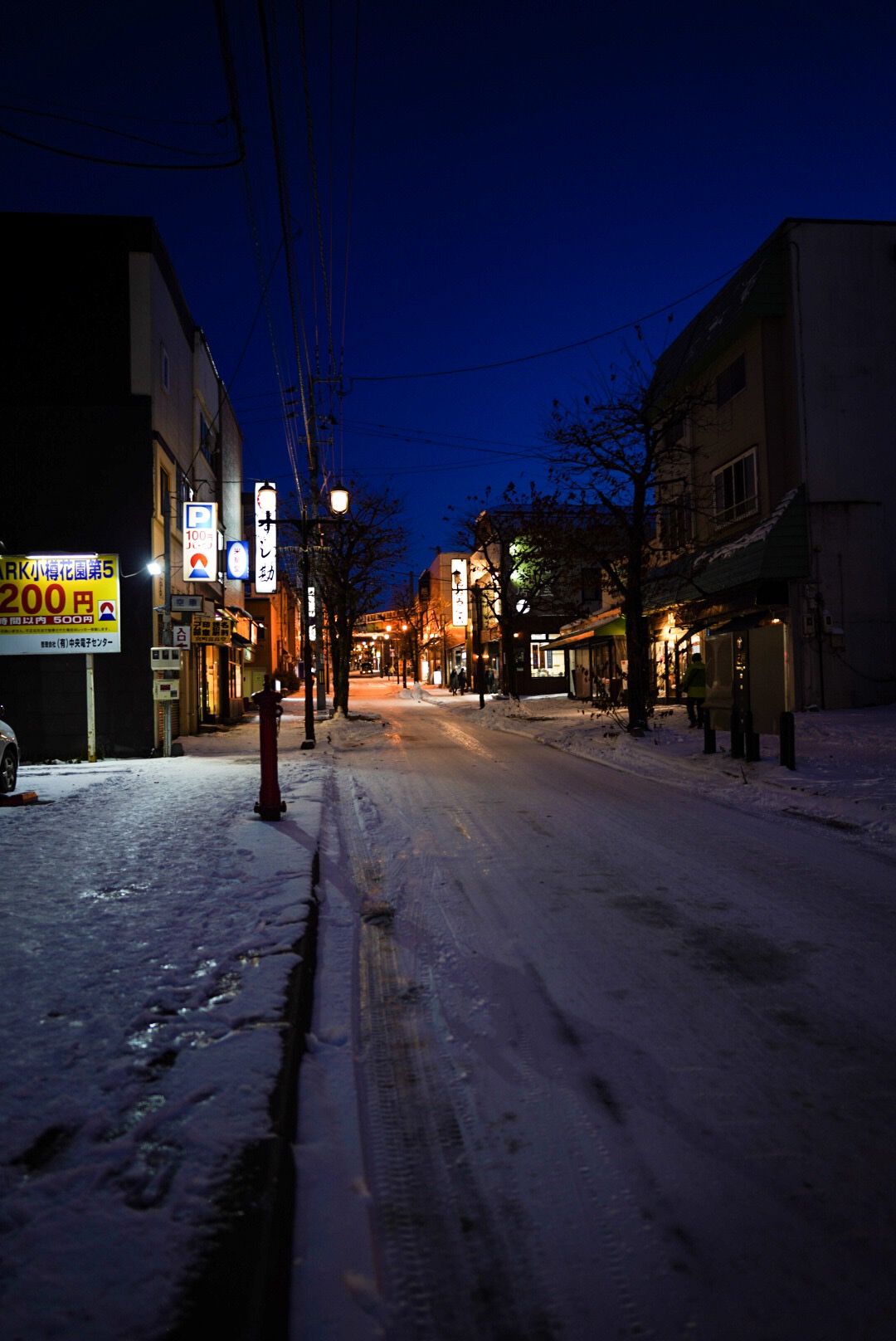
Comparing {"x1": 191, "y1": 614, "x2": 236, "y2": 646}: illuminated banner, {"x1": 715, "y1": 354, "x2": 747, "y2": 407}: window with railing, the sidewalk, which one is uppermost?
{"x1": 715, "y1": 354, "x2": 747, "y2": 407}: window with railing

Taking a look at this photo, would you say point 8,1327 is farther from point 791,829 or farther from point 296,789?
point 296,789

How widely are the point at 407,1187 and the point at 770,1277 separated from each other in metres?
1.07

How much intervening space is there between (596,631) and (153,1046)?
30022 mm

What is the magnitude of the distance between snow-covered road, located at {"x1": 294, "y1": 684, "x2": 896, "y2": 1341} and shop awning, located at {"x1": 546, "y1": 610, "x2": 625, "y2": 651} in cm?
2328

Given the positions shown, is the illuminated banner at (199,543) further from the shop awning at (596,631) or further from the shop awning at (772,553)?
the shop awning at (596,631)

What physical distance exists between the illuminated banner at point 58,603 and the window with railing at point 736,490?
1536 centimetres

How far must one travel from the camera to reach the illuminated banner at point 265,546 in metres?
28.3

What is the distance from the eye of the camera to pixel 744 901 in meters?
5.77

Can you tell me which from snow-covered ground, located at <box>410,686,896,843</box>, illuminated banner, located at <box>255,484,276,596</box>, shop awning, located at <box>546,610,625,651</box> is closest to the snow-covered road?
snow-covered ground, located at <box>410,686,896,843</box>

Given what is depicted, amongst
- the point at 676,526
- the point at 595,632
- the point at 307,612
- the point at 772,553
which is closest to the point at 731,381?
the point at 676,526

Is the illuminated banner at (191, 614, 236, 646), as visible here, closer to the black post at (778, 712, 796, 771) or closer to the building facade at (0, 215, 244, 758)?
the building facade at (0, 215, 244, 758)

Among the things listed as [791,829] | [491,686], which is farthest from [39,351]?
[491,686]

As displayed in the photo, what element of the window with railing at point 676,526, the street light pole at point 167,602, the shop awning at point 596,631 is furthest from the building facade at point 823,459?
the street light pole at point 167,602

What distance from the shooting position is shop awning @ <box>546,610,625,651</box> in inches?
1232
